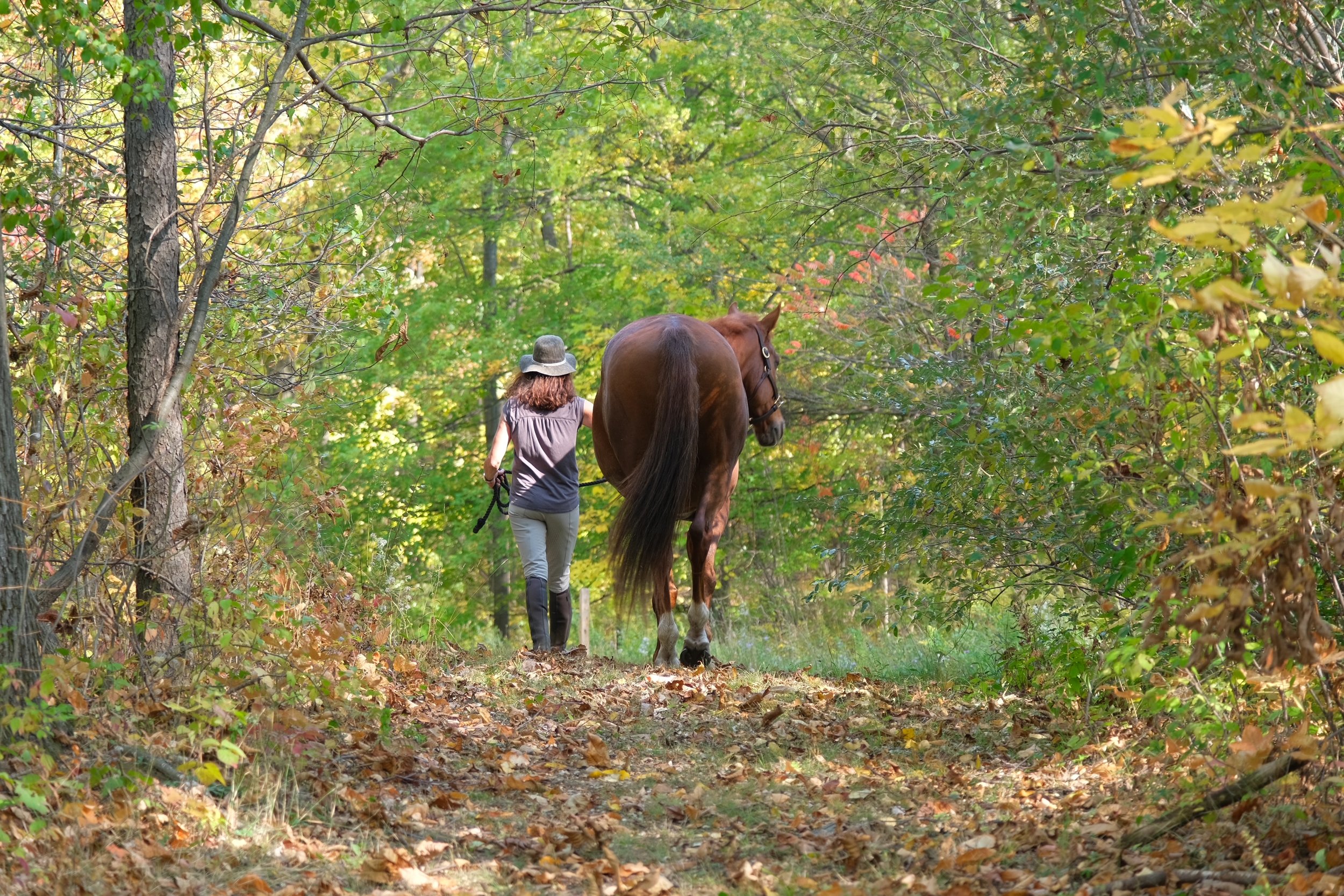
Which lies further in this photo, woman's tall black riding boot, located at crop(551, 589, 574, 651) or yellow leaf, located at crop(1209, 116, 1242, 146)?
woman's tall black riding boot, located at crop(551, 589, 574, 651)

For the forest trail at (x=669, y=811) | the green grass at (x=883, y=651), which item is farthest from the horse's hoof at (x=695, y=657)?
the forest trail at (x=669, y=811)

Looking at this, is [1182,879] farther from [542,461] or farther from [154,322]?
[542,461]

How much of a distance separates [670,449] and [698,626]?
51.4 inches

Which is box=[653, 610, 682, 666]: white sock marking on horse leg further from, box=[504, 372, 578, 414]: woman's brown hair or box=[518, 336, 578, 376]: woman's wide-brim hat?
box=[518, 336, 578, 376]: woman's wide-brim hat

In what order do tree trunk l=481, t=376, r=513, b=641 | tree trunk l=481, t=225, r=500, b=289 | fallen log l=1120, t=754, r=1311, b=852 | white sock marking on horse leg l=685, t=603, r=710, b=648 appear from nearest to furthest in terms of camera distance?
1. fallen log l=1120, t=754, r=1311, b=852
2. white sock marking on horse leg l=685, t=603, r=710, b=648
3. tree trunk l=481, t=376, r=513, b=641
4. tree trunk l=481, t=225, r=500, b=289

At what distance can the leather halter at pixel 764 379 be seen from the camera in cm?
911

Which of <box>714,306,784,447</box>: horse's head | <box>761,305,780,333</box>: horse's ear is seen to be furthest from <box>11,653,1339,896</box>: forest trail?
<box>761,305,780,333</box>: horse's ear

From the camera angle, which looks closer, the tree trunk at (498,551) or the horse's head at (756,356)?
the horse's head at (756,356)

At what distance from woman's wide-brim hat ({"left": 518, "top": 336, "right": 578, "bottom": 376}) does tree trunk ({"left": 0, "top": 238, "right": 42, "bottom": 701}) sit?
14.7ft

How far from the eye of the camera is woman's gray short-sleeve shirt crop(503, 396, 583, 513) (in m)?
8.35

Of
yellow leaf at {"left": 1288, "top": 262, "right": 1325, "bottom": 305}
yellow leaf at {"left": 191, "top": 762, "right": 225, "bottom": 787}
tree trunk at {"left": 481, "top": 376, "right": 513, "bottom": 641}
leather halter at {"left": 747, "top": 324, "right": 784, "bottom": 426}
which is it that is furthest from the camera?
tree trunk at {"left": 481, "top": 376, "right": 513, "bottom": 641}

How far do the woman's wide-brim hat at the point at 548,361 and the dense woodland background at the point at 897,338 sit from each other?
125cm

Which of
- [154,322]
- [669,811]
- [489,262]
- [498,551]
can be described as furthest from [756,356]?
[489,262]

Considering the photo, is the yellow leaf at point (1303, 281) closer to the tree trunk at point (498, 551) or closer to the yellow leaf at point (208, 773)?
the yellow leaf at point (208, 773)
